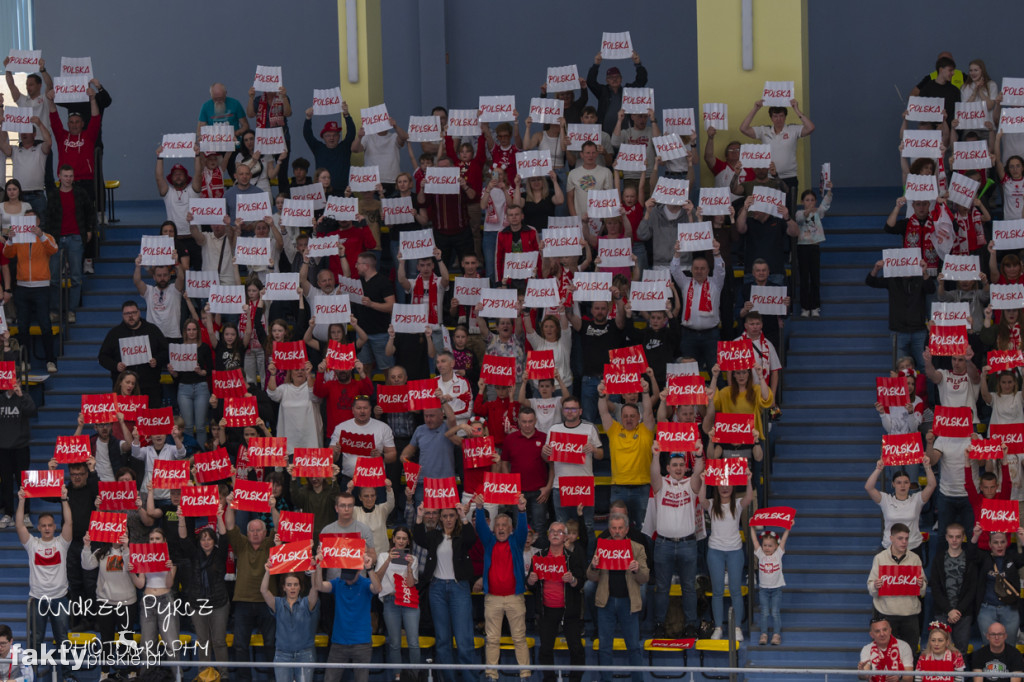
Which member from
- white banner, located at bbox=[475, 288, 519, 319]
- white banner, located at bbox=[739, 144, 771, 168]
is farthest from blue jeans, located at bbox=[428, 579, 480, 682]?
white banner, located at bbox=[739, 144, 771, 168]

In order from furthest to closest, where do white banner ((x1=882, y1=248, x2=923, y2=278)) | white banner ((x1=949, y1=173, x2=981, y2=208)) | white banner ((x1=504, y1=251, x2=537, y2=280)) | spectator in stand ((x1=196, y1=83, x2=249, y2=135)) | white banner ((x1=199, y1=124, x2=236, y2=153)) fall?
spectator in stand ((x1=196, y1=83, x2=249, y2=135)) → white banner ((x1=199, y1=124, x2=236, y2=153)) → white banner ((x1=949, y1=173, x2=981, y2=208)) → white banner ((x1=504, y1=251, x2=537, y2=280)) → white banner ((x1=882, y1=248, x2=923, y2=278))

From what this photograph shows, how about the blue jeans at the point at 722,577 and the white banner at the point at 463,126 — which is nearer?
the blue jeans at the point at 722,577

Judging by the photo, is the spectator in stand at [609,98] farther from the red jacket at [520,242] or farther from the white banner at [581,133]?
the red jacket at [520,242]

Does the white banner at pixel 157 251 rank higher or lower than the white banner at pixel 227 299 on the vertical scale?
higher

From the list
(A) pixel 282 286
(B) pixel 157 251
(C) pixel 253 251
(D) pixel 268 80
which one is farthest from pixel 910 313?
(D) pixel 268 80

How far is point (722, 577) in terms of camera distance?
13891 millimetres

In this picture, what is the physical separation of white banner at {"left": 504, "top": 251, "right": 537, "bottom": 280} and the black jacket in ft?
10.2

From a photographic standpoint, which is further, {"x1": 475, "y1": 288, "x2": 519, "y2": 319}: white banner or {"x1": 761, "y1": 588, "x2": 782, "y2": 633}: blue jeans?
{"x1": 475, "y1": 288, "x2": 519, "y2": 319}: white banner

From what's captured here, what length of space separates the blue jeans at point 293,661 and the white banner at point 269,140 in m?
6.82

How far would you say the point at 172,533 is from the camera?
14461mm

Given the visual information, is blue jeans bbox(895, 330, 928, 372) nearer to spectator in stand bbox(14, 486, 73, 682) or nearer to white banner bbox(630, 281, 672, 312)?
white banner bbox(630, 281, 672, 312)

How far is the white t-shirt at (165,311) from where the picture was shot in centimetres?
1673

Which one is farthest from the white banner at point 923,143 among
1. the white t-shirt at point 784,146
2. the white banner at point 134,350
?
the white banner at point 134,350

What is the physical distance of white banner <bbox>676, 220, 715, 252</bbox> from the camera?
51.5 feet
